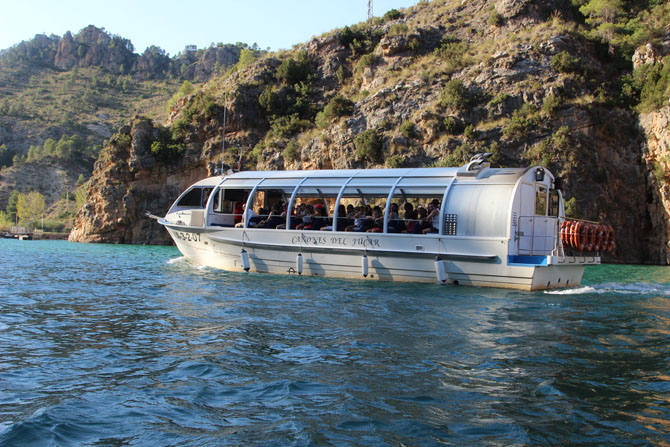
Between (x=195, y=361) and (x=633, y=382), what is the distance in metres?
5.68

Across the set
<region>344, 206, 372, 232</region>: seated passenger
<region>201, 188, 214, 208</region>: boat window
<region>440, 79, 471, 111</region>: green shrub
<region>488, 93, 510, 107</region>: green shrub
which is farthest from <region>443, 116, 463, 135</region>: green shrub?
<region>344, 206, 372, 232</region>: seated passenger

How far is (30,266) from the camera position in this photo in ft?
72.3

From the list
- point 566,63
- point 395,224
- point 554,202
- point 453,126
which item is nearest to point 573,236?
point 554,202

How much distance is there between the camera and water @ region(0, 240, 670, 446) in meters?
5.23

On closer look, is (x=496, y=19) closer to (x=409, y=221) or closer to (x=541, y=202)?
(x=541, y=202)

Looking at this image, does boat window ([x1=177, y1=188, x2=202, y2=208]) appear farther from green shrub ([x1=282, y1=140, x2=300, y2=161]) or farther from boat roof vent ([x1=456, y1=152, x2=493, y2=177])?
green shrub ([x1=282, y1=140, x2=300, y2=161])

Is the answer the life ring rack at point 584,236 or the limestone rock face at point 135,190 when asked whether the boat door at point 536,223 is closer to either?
the life ring rack at point 584,236

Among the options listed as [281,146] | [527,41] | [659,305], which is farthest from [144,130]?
[659,305]

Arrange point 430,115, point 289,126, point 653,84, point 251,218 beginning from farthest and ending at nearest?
point 289,126 < point 430,115 < point 653,84 < point 251,218

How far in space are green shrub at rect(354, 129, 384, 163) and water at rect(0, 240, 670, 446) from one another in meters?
28.1

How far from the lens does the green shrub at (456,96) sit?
3938cm

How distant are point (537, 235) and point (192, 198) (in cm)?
1387

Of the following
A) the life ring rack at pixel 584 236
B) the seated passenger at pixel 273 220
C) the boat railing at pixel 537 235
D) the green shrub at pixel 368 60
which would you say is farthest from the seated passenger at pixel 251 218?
the green shrub at pixel 368 60

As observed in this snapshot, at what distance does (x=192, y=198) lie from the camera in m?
23.0
